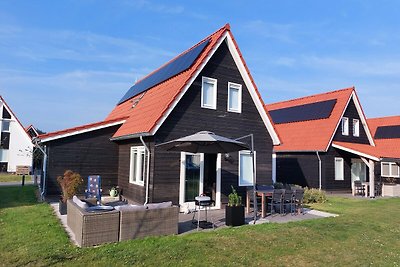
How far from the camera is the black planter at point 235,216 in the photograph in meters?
9.52

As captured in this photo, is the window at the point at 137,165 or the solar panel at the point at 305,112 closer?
the window at the point at 137,165

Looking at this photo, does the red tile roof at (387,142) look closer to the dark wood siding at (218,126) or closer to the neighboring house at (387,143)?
the neighboring house at (387,143)

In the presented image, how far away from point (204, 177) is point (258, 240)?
5.28m

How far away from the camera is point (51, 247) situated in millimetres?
6836

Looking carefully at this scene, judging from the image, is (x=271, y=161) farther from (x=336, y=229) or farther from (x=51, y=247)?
(x=51, y=247)

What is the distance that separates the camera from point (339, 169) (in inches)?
858

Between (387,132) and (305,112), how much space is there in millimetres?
10411

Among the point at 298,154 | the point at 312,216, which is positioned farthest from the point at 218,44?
the point at 298,154

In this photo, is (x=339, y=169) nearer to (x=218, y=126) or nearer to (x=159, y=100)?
(x=218, y=126)

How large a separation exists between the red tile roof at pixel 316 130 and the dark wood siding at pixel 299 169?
71 centimetres

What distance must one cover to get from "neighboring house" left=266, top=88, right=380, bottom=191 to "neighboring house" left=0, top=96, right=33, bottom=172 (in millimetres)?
29467

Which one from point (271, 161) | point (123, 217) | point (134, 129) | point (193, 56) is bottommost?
point (123, 217)

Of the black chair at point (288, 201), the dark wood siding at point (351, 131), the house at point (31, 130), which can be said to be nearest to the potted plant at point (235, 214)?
the black chair at point (288, 201)

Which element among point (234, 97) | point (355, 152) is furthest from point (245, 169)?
point (355, 152)
